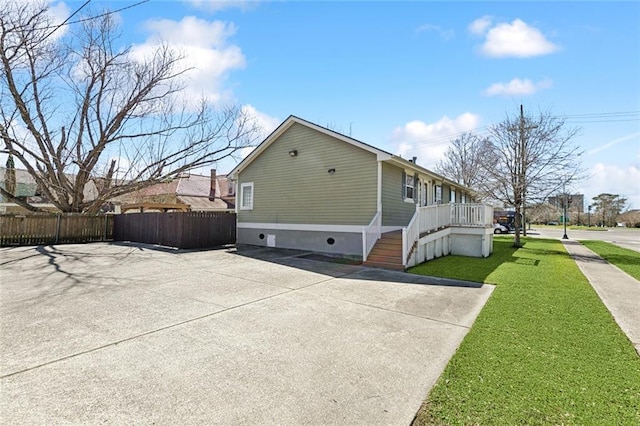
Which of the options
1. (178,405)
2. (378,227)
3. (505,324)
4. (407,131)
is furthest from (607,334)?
(407,131)

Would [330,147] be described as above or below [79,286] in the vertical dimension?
above

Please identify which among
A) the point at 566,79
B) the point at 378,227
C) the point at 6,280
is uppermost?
the point at 566,79

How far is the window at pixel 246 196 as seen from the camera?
1544 centimetres

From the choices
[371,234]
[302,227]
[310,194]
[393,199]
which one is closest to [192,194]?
[302,227]

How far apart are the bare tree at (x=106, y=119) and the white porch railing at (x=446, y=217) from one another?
44.1 ft

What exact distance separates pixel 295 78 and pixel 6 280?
1221cm

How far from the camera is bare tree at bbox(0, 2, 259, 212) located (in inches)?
682

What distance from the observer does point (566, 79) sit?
11828 millimetres

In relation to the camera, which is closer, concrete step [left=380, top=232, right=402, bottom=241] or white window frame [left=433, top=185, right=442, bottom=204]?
concrete step [left=380, top=232, right=402, bottom=241]

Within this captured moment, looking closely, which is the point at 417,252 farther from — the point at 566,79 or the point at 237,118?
the point at 237,118

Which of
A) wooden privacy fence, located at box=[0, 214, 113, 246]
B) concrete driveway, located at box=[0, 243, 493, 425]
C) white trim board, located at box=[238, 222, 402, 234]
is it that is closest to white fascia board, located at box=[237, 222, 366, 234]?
white trim board, located at box=[238, 222, 402, 234]

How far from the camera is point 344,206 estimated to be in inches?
477

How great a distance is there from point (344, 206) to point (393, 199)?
198 centimetres

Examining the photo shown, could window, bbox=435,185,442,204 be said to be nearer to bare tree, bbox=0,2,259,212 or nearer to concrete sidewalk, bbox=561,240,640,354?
concrete sidewalk, bbox=561,240,640,354
